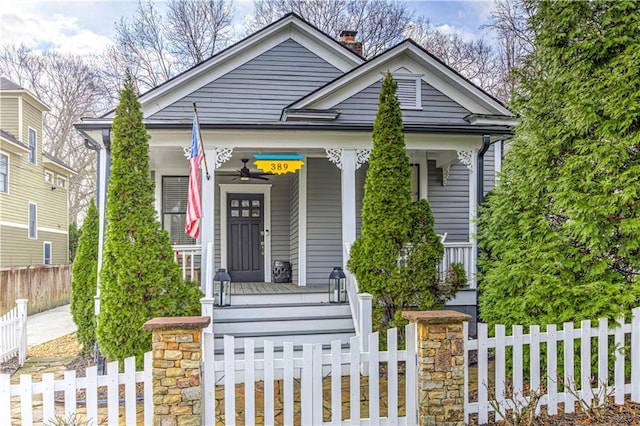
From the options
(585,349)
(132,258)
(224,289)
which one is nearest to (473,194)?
(585,349)

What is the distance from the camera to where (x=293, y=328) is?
21.5 feet

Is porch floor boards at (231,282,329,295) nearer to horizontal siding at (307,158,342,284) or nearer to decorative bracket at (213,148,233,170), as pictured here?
horizontal siding at (307,158,342,284)

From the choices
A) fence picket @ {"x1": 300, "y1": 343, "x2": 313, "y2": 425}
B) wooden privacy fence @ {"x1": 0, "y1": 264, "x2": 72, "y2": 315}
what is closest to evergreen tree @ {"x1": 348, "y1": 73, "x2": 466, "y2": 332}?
fence picket @ {"x1": 300, "y1": 343, "x2": 313, "y2": 425}

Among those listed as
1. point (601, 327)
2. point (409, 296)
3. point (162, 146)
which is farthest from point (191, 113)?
point (601, 327)

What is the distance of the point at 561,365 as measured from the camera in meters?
5.04

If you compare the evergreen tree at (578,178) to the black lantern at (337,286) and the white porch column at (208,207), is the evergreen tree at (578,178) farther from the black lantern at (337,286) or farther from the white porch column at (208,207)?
the white porch column at (208,207)

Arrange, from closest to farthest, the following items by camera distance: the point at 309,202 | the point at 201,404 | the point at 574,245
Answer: the point at 201,404, the point at 574,245, the point at 309,202

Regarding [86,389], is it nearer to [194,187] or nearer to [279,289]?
[194,187]

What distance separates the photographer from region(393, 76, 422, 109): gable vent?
9578mm

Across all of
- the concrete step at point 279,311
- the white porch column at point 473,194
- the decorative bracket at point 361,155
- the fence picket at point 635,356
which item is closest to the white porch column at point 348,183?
the decorative bracket at point 361,155

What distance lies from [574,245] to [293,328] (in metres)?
3.77

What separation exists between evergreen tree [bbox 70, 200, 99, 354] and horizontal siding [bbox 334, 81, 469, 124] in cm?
505

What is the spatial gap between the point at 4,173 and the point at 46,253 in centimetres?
432

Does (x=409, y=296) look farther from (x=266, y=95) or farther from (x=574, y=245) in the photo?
(x=266, y=95)
